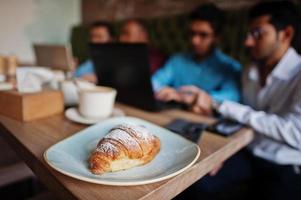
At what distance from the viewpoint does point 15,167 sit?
958 mm

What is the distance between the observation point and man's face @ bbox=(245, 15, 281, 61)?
1045 mm

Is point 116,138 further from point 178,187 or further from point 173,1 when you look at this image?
point 173,1

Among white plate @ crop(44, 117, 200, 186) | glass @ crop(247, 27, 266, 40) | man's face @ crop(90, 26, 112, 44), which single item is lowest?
white plate @ crop(44, 117, 200, 186)

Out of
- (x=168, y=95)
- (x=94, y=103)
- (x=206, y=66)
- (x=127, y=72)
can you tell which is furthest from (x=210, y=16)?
(x=94, y=103)

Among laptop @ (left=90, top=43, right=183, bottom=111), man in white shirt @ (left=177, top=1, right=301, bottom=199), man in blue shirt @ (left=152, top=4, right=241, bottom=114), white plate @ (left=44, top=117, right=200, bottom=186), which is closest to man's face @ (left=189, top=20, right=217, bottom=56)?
man in blue shirt @ (left=152, top=4, right=241, bottom=114)

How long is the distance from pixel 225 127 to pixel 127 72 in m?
0.40

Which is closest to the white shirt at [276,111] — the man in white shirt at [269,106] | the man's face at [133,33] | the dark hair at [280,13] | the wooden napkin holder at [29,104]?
the man in white shirt at [269,106]

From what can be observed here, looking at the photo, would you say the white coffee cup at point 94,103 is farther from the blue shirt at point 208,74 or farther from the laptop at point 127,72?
the blue shirt at point 208,74

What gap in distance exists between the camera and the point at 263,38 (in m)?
1.05

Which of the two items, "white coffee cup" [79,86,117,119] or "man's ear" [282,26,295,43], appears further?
"man's ear" [282,26,295,43]

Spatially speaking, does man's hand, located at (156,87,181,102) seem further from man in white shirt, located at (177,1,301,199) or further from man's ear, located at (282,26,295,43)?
man's ear, located at (282,26,295,43)

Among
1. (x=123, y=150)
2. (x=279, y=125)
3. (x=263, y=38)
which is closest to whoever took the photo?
(x=123, y=150)

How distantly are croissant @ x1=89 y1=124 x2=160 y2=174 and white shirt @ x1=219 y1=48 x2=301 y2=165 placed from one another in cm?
44

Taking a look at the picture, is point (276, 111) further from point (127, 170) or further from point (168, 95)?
point (127, 170)
